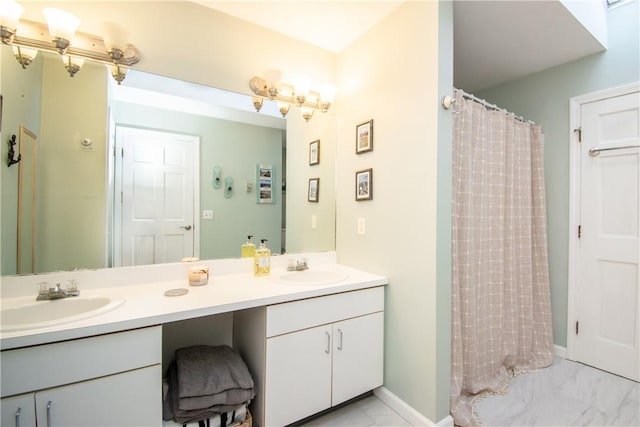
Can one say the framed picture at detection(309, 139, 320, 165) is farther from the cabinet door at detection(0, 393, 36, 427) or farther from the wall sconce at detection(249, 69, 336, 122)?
the cabinet door at detection(0, 393, 36, 427)

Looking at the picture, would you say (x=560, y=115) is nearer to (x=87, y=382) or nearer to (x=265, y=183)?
(x=265, y=183)

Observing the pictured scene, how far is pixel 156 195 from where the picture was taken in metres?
1.64

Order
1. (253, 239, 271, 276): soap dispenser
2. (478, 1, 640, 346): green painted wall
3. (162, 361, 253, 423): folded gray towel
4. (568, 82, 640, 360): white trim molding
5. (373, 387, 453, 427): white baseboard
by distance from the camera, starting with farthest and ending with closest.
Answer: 1. (568, 82, 640, 360): white trim molding
2. (478, 1, 640, 346): green painted wall
3. (253, 239, 271, 276): soap dispenser
4. (373, 387, 453, 427): white baseboard
5. (162, 361, 253, 423): folded gray towel

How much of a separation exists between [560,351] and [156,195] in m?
3.23

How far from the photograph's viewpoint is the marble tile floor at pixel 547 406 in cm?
160

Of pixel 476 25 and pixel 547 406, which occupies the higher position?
pixel 476 25

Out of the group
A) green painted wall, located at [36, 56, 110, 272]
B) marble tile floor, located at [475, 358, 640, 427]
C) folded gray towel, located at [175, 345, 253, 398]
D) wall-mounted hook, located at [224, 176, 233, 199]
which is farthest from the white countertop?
marble tile floor, located at [475, 358, 640, 427]

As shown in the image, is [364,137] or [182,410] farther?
[364,137]

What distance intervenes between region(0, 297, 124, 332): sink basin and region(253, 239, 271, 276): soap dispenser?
2.41 ft

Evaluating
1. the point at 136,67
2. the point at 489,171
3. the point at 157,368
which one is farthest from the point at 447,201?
the point at 136,67

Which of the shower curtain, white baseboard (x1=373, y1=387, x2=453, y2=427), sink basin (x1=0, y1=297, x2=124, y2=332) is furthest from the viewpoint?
the shower curtain

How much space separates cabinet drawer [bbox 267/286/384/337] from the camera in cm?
140

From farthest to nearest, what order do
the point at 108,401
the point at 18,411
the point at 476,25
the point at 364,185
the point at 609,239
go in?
the point at 609,239 < the point at 364,185 < the point at 476,25 < the point at 108,401 < the point at 18,411

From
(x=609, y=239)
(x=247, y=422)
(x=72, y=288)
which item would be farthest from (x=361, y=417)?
(x=609, y=239)
